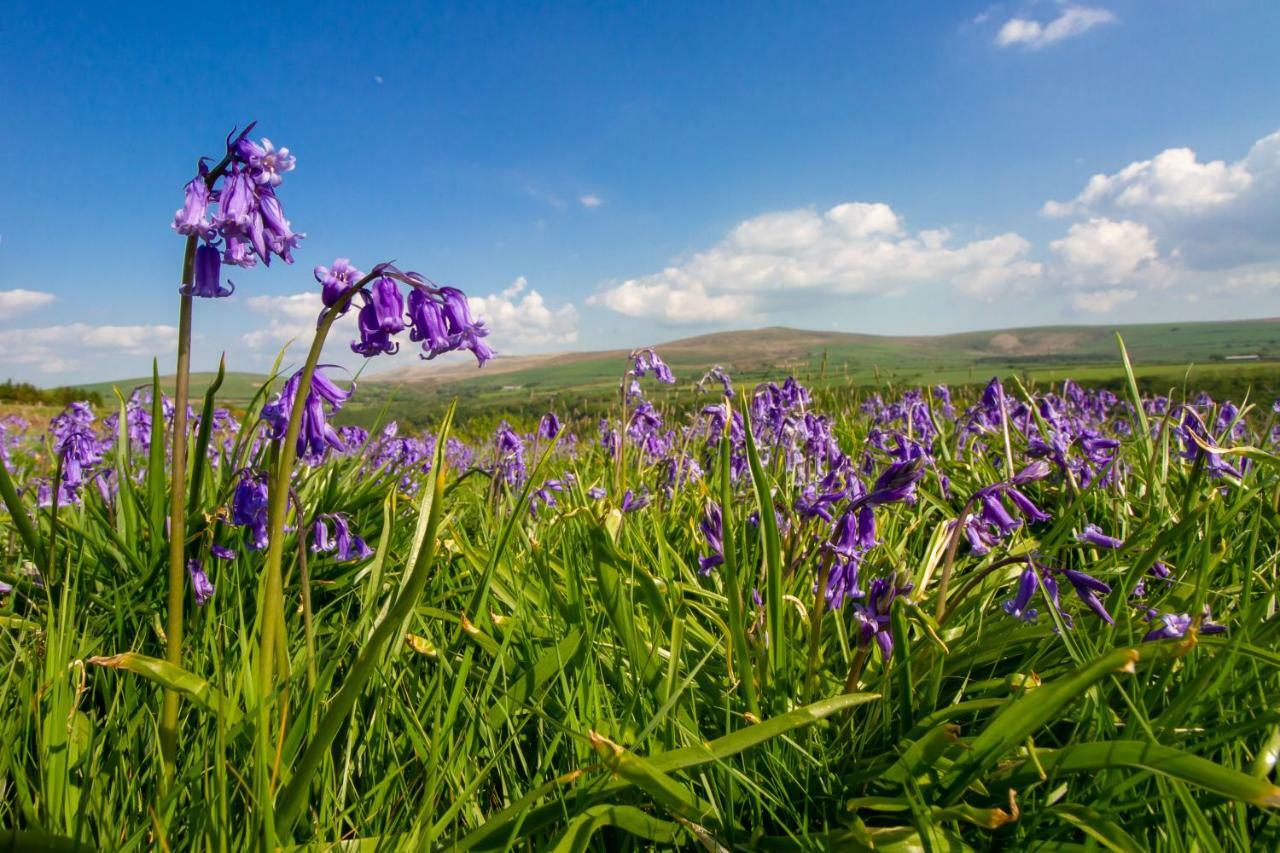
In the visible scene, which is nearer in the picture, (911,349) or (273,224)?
(273,224)

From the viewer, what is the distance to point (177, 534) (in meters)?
1.69

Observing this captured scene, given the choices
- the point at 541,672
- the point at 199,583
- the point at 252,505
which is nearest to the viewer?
the point at 541,672

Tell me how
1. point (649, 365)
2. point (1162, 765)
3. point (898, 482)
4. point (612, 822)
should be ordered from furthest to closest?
point (649, 365) → point (898, 482) → point (612, 822) → point (1162, 765)

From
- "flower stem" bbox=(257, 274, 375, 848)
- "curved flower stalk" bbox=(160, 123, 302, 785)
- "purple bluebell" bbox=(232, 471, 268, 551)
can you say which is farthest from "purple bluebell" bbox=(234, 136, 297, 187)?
"purple bluebell" bbox=(232, 471, 268, 551)

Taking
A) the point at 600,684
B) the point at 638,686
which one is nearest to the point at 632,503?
the point at 600,684

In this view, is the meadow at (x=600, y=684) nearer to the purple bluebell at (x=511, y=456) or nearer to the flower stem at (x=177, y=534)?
the flower stem at (x=177, y=534)

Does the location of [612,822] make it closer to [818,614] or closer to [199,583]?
[818,614]

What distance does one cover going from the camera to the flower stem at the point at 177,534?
169 cm

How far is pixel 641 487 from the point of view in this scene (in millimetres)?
5020

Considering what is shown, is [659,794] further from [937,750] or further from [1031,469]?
[1031,469]

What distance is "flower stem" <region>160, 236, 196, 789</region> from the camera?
1686mm

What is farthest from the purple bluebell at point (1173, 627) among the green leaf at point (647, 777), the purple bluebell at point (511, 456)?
the purple bluebell at point (511, 456)

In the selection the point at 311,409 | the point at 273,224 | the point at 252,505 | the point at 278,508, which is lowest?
the point at 252,505

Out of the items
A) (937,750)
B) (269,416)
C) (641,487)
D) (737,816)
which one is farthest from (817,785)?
(641,487)
